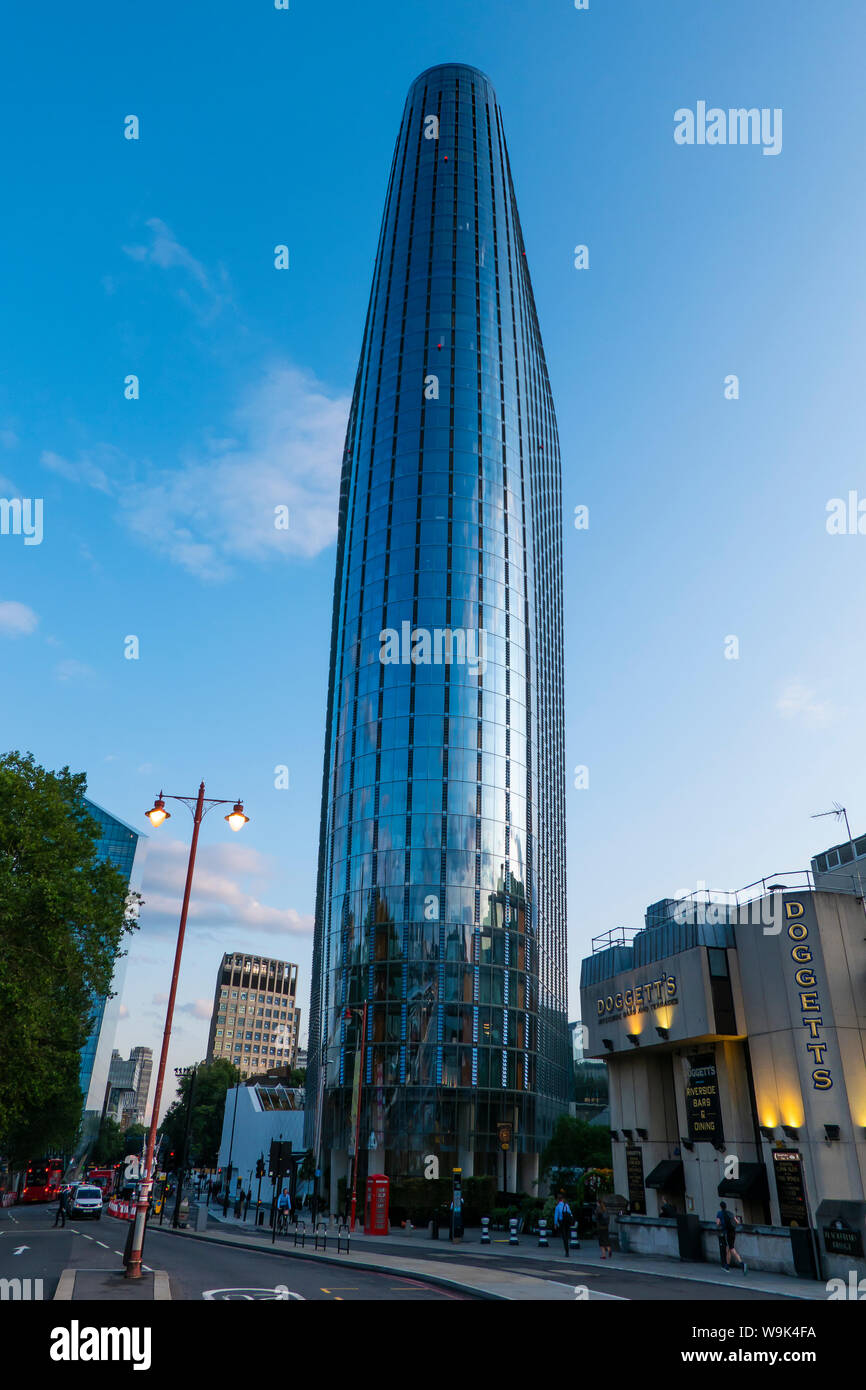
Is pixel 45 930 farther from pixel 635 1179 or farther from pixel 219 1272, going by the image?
pixel 635 1179

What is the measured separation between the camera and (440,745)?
7575cm

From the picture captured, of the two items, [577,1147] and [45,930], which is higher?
[45,930]

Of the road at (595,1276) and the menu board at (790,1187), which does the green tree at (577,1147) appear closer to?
the road at (595,1276)

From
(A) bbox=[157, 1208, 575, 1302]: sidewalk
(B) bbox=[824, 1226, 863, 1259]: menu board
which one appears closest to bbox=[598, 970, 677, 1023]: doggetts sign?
(B) bbox=[824, 1226, 863, 1259]: menu board

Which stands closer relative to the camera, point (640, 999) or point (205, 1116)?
point (640, 999)

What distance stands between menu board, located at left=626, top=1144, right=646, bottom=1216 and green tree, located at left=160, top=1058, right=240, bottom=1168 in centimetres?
10293

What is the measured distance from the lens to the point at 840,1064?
25484 mm

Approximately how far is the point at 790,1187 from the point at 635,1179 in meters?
11.4

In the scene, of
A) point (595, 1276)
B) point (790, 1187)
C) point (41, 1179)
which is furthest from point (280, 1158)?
point (41, 1179)

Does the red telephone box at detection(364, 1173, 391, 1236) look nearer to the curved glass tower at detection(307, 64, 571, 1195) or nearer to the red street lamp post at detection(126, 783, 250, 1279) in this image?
the curved glass tower at detection(307, 64, 571, 1195)

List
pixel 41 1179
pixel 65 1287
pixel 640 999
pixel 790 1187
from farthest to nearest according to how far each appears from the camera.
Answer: pixel 41 1179 → pixel 640 999 → pixel 790 1187 → pixel 65 1287

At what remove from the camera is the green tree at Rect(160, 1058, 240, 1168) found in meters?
131
